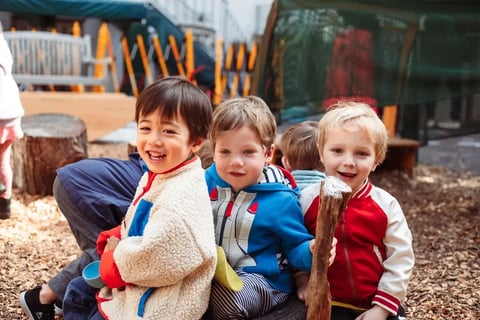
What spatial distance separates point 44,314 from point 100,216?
0.48m

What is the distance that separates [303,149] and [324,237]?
91cm

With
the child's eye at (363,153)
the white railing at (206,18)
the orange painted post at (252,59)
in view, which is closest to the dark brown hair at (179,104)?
the child's eye at (363,153)

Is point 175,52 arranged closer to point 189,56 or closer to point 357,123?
point 189,56

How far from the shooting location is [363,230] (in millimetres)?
2102

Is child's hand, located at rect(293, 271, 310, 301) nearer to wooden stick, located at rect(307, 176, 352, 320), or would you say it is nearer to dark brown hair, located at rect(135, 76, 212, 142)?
wooden stick, located at rect(307, 176, 352, 320)

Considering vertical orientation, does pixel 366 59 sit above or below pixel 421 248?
above

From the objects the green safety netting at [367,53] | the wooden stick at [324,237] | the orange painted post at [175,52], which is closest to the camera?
the wooden stick at [324,237]

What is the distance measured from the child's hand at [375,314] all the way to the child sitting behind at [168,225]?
0.55m

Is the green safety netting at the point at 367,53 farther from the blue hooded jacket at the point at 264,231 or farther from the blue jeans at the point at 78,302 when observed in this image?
the blue jeans at the point at 78,302

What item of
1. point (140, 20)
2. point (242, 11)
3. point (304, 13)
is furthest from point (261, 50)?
point (242, 11)

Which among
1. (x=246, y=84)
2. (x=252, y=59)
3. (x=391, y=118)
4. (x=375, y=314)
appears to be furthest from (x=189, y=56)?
(x=375, y=314)

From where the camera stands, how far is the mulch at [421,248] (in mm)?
2992

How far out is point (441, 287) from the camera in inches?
127

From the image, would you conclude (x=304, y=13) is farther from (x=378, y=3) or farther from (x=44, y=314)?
(x=44, y=314)
